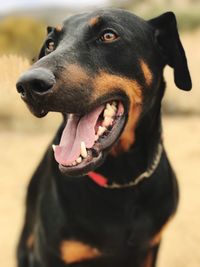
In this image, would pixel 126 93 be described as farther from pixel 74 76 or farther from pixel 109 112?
pixel 74 76

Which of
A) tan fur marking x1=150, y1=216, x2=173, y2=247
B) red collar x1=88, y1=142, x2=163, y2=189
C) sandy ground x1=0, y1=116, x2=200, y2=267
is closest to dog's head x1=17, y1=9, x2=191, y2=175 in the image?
red collar x1=88, y1=142, x2=163, y2=189

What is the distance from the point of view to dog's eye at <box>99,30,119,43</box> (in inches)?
96.1

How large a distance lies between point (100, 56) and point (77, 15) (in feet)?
1.05

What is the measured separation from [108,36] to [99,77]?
0.22 meters

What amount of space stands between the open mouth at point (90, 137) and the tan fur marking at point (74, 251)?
0.58 meters

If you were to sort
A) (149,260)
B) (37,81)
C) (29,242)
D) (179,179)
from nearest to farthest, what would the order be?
1. (37,81)
2. (149,260)
3. (29,242)
4. (179,179)

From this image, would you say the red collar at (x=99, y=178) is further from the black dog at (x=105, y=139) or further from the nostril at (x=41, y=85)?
the nostril at (x=41, y=85)

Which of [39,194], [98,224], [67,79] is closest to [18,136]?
[39,194]

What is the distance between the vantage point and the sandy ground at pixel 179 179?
13.9 ft

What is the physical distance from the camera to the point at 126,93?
244 centimetres

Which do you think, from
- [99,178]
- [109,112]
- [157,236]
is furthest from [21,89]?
[157,236]

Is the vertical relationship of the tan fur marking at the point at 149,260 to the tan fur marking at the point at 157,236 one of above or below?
below

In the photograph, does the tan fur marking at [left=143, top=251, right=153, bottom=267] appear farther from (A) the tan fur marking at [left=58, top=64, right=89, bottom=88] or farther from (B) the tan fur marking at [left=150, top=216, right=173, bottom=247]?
(A) the tan fur marking at [left=58, top=64, right=89, bottom=88]

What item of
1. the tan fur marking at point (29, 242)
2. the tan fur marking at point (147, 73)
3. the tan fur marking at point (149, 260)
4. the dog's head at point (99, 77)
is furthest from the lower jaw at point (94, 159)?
the tan fur marking at point (29, 242)
